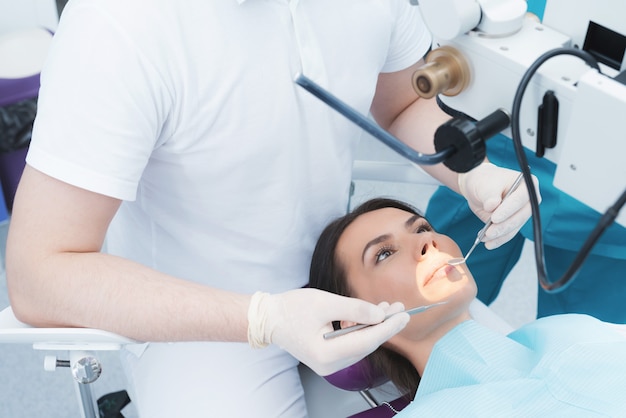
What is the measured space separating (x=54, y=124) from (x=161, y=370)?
57 cm

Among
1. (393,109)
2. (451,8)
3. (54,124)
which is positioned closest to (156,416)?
(54,124)

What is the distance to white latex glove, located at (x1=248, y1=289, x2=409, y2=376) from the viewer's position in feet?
3.74

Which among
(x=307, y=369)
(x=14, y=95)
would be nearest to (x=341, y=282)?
(x=307, y=369)

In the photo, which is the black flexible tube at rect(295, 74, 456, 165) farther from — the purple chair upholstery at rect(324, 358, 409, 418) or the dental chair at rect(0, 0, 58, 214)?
the dental chair at rect(0, 0, 58, 214)

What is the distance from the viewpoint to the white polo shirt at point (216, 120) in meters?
1.09

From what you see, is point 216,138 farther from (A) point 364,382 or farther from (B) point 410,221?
(A) point 364,382

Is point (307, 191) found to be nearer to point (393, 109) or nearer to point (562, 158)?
point (393, 109)

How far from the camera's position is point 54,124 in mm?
1095

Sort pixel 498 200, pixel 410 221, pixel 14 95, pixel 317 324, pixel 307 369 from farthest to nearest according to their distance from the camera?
pixel 14 95 → pixel 307 369 → pixel 410 221 → pixel 498 200 → pixel 317 324

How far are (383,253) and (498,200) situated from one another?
0.79 feet

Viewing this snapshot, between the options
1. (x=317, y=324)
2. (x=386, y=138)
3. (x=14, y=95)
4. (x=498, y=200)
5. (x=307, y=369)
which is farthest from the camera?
(x=14, y=95)

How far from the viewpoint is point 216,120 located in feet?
4.00

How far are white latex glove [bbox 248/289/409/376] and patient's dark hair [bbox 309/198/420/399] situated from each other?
1.01ft

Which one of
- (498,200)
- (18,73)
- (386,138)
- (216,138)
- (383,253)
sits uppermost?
(386,138)
